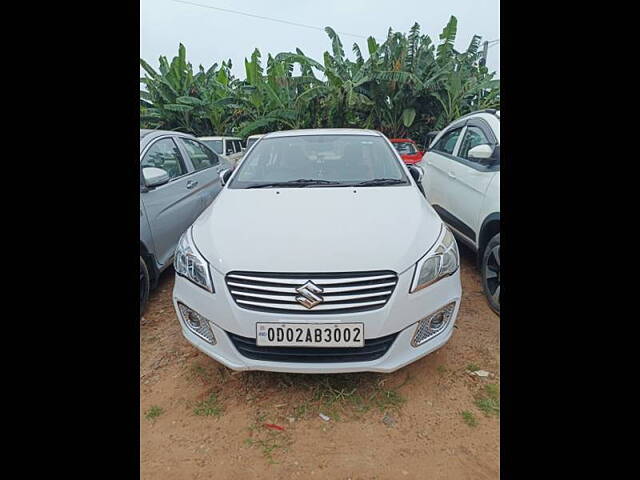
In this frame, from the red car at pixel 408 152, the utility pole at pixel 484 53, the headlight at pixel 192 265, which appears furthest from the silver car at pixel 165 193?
the utility pole at pixel 484 53

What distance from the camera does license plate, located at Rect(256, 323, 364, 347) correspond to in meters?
1.74

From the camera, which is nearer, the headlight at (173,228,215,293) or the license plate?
the license plate

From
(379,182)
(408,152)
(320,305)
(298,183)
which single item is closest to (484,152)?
(379,182)

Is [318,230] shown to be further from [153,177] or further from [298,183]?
[153,177]

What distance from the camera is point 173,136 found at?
12.9 feet

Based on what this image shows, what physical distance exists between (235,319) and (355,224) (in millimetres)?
854

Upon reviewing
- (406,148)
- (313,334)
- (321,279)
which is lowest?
(313,334)

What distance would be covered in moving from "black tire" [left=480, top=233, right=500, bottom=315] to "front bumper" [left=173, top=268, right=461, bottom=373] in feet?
3.66

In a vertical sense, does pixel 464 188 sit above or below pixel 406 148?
below

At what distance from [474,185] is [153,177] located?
275cm

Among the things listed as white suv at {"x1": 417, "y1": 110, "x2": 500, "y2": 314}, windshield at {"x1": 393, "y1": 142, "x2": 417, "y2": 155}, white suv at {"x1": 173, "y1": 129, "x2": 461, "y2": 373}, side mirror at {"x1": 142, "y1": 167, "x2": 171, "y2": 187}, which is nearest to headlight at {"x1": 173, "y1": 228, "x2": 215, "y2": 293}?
white suv at {"x1": 173, "y1": 129, "x2": 461, "y2": 373}

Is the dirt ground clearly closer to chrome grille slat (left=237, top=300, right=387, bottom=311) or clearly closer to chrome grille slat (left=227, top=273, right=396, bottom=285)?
chrome grille slat (left=237, top=300, right=387, bottom=311)

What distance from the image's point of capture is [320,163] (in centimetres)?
299

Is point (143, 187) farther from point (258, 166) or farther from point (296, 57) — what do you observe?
point (296, 57)
